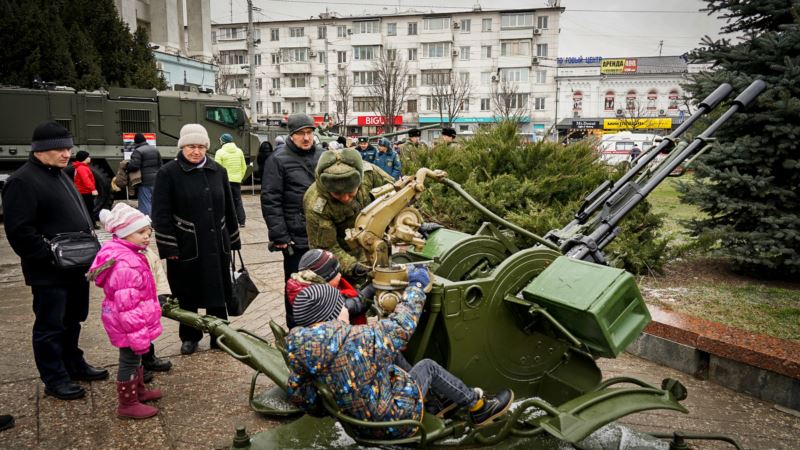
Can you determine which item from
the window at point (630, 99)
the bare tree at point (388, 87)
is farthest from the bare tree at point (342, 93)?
the window at point (630, 99)

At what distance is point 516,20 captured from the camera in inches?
2140

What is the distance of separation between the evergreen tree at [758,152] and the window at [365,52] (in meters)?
51.7

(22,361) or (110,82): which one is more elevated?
(110,82)

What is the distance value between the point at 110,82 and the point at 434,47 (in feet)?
126

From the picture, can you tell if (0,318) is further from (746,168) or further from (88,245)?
(746,168)

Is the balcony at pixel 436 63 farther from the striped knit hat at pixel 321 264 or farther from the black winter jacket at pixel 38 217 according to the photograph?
the striped knit hat at pixel 321 264

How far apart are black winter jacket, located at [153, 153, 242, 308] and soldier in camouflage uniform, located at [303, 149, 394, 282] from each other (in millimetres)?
1196

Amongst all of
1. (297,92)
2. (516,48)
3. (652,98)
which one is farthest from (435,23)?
(652,98)

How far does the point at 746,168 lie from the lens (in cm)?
656

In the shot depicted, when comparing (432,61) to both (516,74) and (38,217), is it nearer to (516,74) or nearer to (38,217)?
(516,74)

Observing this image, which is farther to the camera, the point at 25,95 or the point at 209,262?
the point at 25,95

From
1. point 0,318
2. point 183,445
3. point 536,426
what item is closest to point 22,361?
point 0,318

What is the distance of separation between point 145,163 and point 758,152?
8.78 m

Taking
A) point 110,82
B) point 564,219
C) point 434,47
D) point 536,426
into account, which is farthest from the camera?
point 434,47
